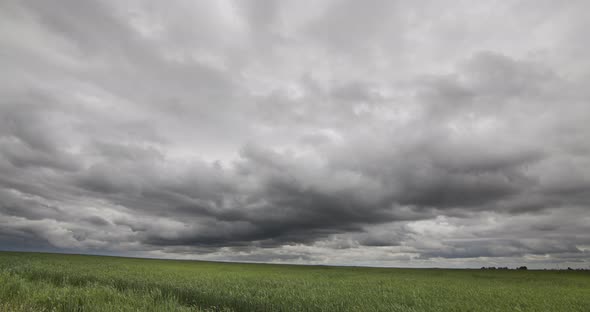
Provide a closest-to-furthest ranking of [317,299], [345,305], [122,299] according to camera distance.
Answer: [122,299] < [345,305] < [317,299]

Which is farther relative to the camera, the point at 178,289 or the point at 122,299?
the point at 178,289

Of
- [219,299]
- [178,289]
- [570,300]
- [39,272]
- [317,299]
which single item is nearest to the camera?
[317,299]

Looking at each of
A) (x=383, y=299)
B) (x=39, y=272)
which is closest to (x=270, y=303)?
(x=383, y=299)

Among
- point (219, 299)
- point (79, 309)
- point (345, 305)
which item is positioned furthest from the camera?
point (219, 299)

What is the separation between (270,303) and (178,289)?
7.60m

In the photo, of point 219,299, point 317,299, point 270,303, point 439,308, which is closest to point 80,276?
point 219,299

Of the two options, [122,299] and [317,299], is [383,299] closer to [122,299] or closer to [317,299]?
[317,299]

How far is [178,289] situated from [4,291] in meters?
8.23

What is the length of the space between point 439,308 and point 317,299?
17.3 ft

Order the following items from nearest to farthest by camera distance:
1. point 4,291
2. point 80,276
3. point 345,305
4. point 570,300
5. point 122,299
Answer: point 122,299 < point 4,291 < point 345,305 < point 570,300 < point 80,276

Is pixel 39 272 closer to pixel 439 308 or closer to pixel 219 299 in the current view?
pixel 219 299

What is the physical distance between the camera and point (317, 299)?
49.1 ft

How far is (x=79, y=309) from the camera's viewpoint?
1038cm

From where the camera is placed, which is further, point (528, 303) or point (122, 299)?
point (528, 303)
